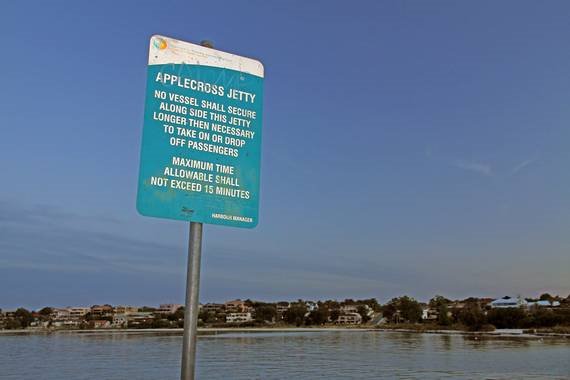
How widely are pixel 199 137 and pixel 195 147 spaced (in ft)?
0.23

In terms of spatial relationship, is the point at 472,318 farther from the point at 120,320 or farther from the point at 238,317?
the point at 120,320

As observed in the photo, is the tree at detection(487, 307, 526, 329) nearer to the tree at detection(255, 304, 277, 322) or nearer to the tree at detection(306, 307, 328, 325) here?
the tree at detection(306, 307, 328, 325)

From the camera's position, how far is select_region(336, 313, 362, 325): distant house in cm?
18375

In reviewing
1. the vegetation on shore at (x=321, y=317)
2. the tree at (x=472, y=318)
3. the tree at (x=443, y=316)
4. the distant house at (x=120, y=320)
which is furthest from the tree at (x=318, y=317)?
the distant house at (x=120, y=320)

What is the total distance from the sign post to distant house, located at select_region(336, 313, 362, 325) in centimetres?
18599

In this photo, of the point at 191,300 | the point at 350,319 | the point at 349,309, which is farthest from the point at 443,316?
the point at 191,300

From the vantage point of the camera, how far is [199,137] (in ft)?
11.1

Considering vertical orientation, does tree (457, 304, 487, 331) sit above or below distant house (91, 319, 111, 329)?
above

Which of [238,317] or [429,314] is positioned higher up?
[429,314]

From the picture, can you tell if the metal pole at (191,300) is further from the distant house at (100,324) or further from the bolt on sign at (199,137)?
the distant house at (100,324)

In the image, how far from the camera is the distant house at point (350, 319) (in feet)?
603

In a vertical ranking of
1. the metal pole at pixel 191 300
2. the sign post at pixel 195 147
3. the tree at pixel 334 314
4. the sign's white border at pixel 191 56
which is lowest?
the tree at pixel 334 314

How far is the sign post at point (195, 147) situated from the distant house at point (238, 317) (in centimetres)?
18296

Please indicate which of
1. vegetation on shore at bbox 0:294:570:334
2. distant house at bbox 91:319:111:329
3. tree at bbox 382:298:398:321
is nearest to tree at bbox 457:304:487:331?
vegetation on shore at bbox 0:294:570:334
